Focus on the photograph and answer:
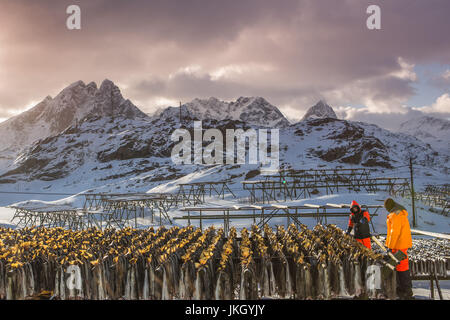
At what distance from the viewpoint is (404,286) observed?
8609 mm

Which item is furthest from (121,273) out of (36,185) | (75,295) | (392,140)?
(392,140)

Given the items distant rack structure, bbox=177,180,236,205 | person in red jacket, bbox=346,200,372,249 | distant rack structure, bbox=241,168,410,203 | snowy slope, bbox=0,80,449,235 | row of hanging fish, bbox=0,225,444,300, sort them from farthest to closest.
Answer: snowy slope, bbox=0,80,449,235 < distant rack structure, bbox=177,180,236,205 < distant rack structure, bbox=241,168,410,203 < person in red jacket, bbox=346,200,372,249 < row of hanging fish, bbox=0,225,444,300

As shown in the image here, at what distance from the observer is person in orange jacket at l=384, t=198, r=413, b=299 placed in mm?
8469

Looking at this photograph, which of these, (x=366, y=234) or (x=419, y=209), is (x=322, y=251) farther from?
(x=419, y=209)

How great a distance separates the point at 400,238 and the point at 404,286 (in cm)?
125

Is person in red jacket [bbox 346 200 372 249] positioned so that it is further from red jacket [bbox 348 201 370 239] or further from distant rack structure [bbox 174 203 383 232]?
distant rack structure [bbox 174 203 383 232]

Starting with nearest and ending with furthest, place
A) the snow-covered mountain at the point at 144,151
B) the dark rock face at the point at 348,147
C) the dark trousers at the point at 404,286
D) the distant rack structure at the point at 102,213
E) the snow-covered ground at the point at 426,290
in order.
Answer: the dark trousers at the point at 404,286 → the snow-covered ground at the point at 426,290 → the distant rack structure at the point at 102,213 → the snow-covered mountain at the point at 144,151 → the dark rock face at the point at 348,147

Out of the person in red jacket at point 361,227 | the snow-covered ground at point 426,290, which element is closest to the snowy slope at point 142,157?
the snow-covered ground at point 426,290

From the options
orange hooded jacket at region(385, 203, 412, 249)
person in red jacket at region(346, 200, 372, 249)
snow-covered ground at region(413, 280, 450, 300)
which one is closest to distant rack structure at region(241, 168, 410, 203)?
snow-covered ground at region(413, 280, 450, 300)

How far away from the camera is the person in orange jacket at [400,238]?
847 centimetres

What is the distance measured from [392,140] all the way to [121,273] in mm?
162511

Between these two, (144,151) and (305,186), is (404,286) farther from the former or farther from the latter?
(144,151)

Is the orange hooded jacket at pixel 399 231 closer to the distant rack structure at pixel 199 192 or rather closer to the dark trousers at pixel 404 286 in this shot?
the dark trousers at pixel 404 286

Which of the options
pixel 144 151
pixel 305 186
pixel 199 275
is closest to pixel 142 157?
pixel 144 151
